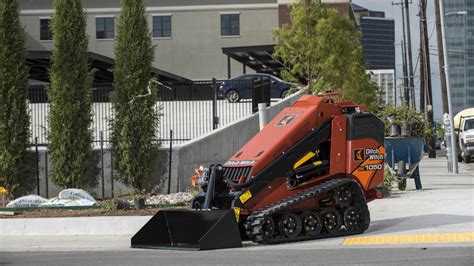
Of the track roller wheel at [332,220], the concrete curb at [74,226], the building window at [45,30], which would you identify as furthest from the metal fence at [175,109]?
the building window at [45,30]

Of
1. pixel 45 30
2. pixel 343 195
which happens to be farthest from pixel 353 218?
pixel 45 30

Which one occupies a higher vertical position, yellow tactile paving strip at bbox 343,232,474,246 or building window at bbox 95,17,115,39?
building window at bbox 95,17,115,39

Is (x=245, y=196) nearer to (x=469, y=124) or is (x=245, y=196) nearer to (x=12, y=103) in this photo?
(x=12, y=103)

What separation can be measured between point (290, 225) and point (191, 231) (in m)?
1.56

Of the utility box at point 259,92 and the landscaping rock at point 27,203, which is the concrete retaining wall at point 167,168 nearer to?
the landscaping rock at point 27,203

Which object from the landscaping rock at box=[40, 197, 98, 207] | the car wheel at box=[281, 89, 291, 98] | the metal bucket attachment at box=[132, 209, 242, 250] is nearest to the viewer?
the metal bucket attachment at box=[132, 209, 242, 250]

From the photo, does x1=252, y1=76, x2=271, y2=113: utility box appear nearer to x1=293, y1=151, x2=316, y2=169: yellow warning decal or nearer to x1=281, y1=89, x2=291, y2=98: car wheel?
x1=281, y1=89, x2=291, y2=98: car wheel

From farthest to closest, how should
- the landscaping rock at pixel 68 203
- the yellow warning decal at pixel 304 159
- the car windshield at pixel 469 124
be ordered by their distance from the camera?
the car windshield at pixel 469 124 → the landscaping rock at pixel 68 203 → the yellow warning decal at pixel 304 159

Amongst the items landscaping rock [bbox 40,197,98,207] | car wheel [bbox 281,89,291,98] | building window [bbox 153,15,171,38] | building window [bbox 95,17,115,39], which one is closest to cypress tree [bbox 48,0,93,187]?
landscaping rock [bbox 40,197,98,207]

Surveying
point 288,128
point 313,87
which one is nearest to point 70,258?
point 288,128

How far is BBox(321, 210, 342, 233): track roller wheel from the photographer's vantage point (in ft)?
42.5

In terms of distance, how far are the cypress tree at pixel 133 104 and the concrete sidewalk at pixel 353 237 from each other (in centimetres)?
604

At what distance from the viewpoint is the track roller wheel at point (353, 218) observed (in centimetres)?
1316

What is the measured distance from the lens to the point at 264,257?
37.1 feet
